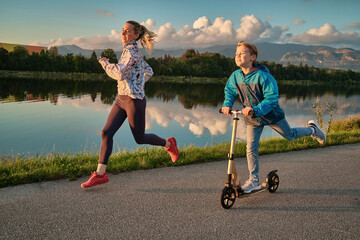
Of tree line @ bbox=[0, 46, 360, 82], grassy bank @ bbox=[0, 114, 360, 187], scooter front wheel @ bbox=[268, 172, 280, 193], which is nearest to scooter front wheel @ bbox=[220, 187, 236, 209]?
scooter front wheel @ bbox=[268, 172, 280, 193]

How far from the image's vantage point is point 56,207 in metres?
3.63

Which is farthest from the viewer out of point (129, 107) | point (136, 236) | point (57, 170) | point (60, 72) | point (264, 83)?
point (60, 72)

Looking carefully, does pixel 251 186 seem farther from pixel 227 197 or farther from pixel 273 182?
pixel 227 197

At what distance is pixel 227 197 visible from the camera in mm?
3787

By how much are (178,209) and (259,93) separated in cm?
176

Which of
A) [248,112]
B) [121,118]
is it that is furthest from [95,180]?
A: [248,112]

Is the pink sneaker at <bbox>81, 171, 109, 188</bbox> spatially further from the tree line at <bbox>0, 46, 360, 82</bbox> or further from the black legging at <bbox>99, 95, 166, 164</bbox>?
the tree line at <bbox>0, 46, 360, 82</bbox>

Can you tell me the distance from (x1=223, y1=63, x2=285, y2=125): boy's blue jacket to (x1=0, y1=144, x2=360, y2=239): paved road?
110cm

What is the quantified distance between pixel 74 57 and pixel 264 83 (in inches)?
4147

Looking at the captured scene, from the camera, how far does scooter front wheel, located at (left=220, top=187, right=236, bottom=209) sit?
372 cm

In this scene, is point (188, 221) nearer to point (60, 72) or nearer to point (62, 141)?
point (62, 141)

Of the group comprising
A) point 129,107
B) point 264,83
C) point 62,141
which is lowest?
point 62,141

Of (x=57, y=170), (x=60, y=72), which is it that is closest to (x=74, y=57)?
(x=60, y=72)

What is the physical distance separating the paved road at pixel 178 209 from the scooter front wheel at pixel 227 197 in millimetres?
82
